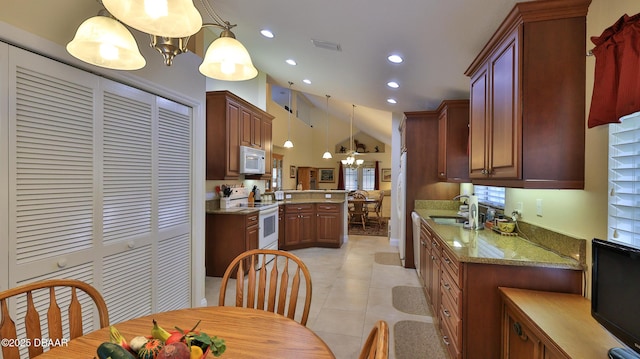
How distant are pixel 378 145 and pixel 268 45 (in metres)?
8.49

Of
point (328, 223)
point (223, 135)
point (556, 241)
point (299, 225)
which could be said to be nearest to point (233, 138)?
point (223, 135)

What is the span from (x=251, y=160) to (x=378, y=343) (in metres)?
3.91

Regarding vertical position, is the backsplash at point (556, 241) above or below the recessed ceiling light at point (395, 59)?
below

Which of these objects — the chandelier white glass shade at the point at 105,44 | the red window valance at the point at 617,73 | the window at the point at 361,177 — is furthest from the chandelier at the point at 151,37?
the window at the point at 361,177

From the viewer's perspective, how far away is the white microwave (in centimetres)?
414

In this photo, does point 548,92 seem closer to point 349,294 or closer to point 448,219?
point 448,219

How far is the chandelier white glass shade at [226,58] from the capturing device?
1.30 meters

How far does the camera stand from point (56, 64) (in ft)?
5.16

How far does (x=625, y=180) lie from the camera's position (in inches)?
50.6

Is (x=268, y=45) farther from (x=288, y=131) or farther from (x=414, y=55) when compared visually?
(x=288, y=131)

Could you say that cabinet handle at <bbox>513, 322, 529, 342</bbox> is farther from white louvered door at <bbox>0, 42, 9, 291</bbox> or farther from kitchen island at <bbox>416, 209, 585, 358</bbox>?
white louvered door at <bbox>0, 42, 9, 291</bbox>

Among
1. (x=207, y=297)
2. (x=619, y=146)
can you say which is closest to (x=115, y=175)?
(x=207, y=297)

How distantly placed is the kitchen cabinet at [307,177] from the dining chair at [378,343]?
992 cm

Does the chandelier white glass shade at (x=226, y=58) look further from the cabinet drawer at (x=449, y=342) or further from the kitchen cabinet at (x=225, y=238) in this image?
the kitchen cabinet at (x=225, y=238)
